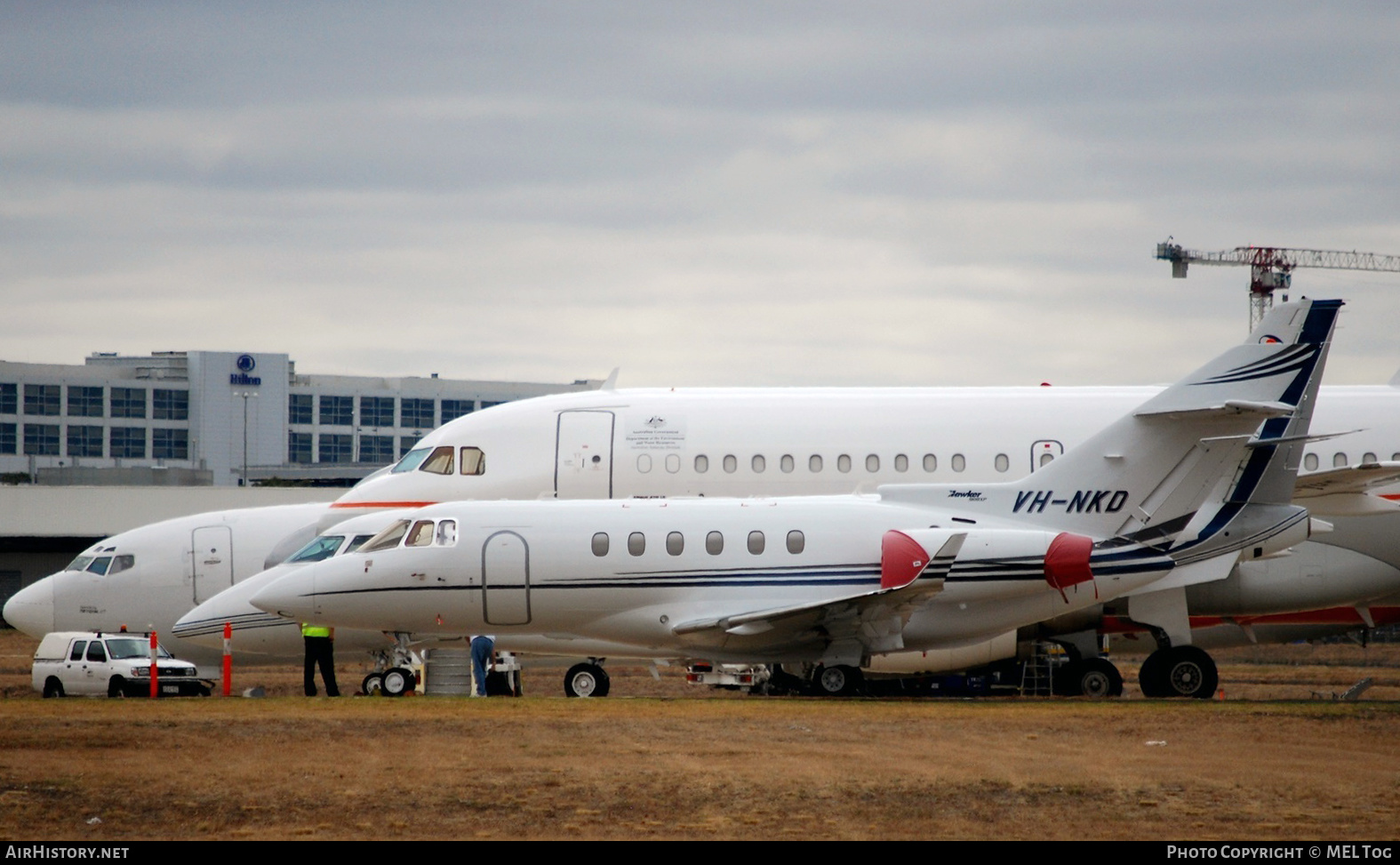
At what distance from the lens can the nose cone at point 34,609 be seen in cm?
3053

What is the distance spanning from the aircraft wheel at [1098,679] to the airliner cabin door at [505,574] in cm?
990

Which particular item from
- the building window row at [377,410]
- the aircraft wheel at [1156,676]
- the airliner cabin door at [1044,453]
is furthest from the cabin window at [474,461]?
the building window row at [377,410]

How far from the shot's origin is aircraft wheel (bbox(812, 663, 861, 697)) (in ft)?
78.7

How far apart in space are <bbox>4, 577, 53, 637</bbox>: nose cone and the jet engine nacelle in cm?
1636

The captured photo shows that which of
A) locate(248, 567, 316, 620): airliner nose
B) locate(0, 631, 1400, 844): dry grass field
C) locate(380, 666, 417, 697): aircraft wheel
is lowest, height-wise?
locate(380, 666, 417, 697): aircraft wheel

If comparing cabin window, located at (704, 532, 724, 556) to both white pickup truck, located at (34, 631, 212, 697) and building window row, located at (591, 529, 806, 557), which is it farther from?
white pickup truck, located at (34, 631, 212, 697)

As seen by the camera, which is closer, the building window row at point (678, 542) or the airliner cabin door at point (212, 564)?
the building window row at point (678, 542)

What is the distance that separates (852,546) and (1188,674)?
6.03 meters

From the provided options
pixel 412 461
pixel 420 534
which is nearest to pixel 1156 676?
pixel 420 534

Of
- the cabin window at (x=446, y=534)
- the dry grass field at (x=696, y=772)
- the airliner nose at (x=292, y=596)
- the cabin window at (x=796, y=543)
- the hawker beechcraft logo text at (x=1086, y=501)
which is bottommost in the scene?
the dry grass field at (x=696, y=772)

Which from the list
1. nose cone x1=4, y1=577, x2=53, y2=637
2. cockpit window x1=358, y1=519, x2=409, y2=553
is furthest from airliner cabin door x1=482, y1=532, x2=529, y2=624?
nose cone x1=4, y1=577, x2=53, y2=637

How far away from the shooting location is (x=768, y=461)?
27.5m

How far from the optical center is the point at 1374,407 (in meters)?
27.3

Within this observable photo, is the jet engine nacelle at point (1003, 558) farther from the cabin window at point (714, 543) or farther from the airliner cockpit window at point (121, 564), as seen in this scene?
the airliner cockpit window at point (121, 564)
